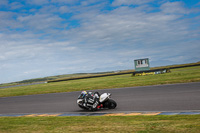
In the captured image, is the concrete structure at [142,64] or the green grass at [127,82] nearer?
the green grass at [127,82]

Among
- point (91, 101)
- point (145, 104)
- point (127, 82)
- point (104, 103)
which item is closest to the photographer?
point (91, 101)

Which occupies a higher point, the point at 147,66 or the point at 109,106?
the point at 147,66

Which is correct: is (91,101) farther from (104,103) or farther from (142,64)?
(142,64)

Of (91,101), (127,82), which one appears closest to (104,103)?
(91,101)

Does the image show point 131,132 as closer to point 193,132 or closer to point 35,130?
point 193,132

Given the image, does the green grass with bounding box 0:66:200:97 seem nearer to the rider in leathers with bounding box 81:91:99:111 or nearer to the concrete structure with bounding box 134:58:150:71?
the rider in leathers with bounding box 81:91:99:111

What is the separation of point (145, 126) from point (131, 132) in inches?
27.9

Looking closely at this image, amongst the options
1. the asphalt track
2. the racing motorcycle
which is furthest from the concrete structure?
the racing motorcycle

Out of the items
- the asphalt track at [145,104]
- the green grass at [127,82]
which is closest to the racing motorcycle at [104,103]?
the asphalt track at [145,104]

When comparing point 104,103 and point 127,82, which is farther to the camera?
point 127,82

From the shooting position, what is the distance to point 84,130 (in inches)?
265

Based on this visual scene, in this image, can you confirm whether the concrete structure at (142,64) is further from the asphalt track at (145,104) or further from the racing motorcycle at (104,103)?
the racing motorcycle at (104,103)

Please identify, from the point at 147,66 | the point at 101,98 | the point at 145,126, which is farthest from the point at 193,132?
the point at 147,66

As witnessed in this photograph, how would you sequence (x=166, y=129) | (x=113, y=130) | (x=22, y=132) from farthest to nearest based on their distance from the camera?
(x=22, y=132), (x=113, y=130), (x=166, y=129)
